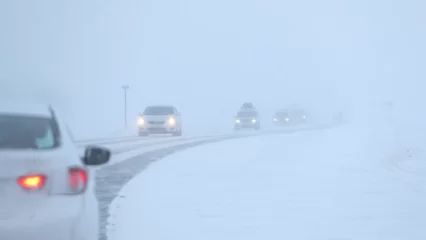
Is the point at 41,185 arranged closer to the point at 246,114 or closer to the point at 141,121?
the point at 141,121

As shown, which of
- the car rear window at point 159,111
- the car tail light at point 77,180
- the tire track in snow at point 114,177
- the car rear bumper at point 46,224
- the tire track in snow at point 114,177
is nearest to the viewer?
the car rear bumper at point 46,224

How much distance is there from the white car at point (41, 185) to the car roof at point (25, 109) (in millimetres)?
14

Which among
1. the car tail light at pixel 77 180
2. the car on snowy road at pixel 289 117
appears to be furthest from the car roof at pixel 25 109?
the car on snowy road at pixel 289 117

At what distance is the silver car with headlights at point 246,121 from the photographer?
44.9m

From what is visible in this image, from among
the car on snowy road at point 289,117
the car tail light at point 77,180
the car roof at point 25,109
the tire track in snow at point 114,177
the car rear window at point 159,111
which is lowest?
the car on snowy road at point 289,117

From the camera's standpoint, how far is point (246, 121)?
4528 cm

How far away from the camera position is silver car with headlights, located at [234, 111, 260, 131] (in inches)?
1769

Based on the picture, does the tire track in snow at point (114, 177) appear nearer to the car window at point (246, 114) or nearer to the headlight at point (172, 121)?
the headlight at point (172, 121)

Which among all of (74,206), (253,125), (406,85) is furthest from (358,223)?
(406,85)

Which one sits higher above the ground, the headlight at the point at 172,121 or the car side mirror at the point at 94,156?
the car side mirror at the point at 94,156

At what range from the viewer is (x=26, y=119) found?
17.9ft

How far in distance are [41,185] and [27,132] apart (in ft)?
3.16

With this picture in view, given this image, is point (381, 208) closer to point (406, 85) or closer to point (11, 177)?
point (11, 177)

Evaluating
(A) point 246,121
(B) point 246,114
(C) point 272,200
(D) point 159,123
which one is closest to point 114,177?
(C) point 272,200
